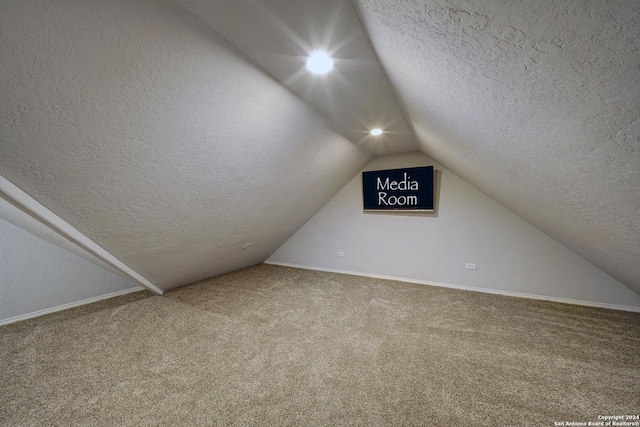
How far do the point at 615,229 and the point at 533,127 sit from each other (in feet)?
3.62

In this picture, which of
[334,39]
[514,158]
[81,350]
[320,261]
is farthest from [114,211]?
[320,261]

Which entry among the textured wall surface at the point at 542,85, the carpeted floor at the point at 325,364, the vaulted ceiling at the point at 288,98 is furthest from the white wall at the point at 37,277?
the textured wall surface at the point at 542,85

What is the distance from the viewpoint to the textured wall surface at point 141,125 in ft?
3.59

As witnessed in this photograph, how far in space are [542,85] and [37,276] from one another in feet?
17.1

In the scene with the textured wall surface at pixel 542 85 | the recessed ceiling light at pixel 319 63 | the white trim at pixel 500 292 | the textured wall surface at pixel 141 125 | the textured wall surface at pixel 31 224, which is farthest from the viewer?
the white trim at pixel 500 292

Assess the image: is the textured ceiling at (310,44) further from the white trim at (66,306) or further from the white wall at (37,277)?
the white trim at (66,306)

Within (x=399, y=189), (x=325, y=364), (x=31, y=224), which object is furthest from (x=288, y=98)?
(x=31, y=224)

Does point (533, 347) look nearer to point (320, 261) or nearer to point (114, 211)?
point (320, 261)

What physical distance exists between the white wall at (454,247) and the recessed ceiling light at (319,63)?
2.61 m

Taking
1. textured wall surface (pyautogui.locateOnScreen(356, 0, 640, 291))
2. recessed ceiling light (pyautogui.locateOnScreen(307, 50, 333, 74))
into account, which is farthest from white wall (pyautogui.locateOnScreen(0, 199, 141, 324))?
textured wall surface (pyautogui.locateOnScreen(356, 0, 640, 291))

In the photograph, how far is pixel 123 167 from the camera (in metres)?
1.71

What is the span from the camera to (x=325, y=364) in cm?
196

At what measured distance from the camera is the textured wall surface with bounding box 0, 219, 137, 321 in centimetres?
294

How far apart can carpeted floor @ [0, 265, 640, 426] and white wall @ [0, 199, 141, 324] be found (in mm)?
313
